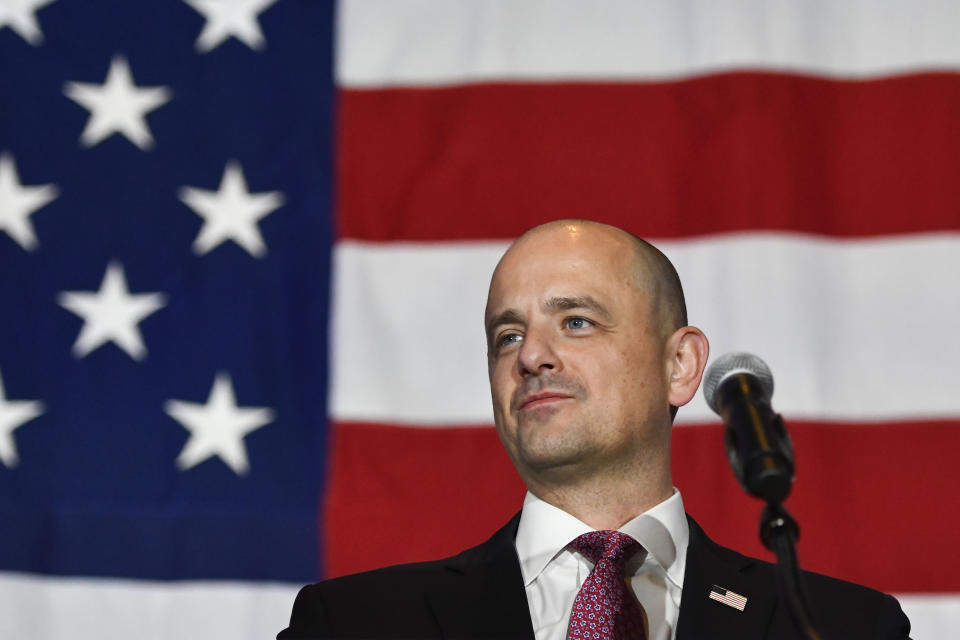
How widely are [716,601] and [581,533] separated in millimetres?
234

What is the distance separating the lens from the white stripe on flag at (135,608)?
2908 millimetres

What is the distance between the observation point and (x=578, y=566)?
1858 millimetres

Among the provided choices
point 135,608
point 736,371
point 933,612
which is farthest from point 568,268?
point 135,608

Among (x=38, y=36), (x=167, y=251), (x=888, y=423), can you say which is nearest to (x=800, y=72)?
(x=888, y=423)

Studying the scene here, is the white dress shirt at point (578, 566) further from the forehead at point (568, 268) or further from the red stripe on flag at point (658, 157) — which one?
the red stripe on flag at point (658, 157)

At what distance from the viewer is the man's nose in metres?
1.93

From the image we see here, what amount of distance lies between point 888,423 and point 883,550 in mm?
315

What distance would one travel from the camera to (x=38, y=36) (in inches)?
132

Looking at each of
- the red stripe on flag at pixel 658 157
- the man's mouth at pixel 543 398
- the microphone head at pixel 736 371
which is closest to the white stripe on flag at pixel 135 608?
the red stripe on flag at pixel 658 157

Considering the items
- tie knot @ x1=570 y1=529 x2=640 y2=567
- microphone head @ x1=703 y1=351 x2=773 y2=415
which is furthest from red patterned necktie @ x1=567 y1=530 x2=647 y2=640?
microphone head @ x1=703 y1=351 x2=773 y2=415

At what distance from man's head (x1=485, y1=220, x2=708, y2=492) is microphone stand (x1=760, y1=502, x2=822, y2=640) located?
0.75 m

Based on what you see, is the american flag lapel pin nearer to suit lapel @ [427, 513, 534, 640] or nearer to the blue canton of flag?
suit lapel @ [427, 513, 534, 640]

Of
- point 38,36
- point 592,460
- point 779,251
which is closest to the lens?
point 592,460

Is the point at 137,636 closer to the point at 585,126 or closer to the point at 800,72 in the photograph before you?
the point at 585,126
